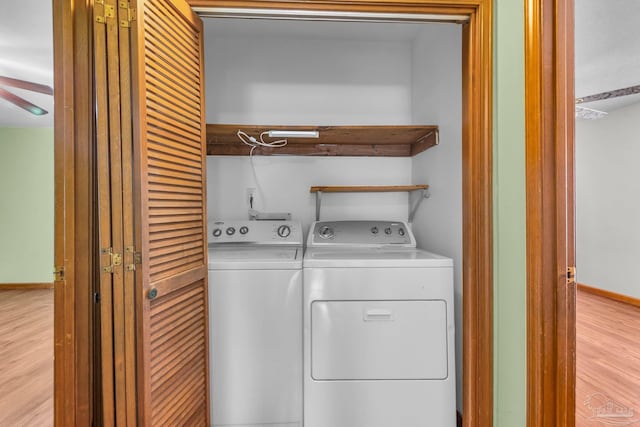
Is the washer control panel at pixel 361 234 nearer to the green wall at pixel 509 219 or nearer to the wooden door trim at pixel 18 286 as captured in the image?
the green wall at pixel 509 219

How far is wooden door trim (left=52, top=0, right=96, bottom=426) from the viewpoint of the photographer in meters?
0.97

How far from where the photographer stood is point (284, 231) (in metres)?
2.17

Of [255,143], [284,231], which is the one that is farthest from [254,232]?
[255,143]

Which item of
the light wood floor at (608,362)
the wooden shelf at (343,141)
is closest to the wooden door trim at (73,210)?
the wooden shelf at (343,141)

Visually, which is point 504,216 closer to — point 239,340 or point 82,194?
point 239,340

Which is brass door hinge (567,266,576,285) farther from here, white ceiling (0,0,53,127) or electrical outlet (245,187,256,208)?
white ceiling (0,0,53,127)

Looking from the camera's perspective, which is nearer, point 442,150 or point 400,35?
point 442,150

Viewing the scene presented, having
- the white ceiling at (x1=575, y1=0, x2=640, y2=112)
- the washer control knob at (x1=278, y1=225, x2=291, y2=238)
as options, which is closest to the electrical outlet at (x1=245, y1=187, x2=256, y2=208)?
the washer control knob at (x1=278, y1=225, x2=291, y2=238)

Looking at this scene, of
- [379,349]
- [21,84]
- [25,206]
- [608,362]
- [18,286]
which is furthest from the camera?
[18,286]

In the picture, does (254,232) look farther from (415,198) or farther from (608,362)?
(608,362)

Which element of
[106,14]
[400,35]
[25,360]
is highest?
[400,35]

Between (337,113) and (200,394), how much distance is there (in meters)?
2.09

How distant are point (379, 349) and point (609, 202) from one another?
1.44 metres

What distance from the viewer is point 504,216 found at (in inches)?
46.8
